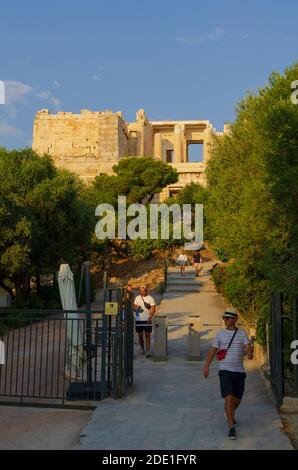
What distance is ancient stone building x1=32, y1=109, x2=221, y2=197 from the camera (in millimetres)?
56844

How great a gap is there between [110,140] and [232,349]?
183ft

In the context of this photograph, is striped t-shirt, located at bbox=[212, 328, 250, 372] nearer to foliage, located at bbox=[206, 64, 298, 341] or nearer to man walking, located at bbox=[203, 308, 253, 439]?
man walking, located at bbox=[203, 308, 253, 439]

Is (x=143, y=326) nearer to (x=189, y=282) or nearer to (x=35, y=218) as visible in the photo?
(x=35, y=218)

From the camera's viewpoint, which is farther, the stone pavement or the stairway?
the stairway

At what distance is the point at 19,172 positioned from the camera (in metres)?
23.7

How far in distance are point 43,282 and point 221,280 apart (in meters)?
12.9

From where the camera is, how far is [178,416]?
752 centimetres

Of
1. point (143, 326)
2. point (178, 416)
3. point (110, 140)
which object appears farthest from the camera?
point (110, 140)

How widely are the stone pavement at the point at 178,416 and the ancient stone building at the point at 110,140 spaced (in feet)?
145

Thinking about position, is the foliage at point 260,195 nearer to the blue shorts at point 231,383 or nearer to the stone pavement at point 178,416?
the blue shorts at point 231,383

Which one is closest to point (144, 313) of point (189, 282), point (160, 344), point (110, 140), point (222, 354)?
point (160, 344)

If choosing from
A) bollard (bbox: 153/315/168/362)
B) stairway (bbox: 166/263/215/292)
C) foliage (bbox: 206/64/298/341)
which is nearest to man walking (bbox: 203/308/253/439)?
foliage (bbox: 206/64/298/341)
